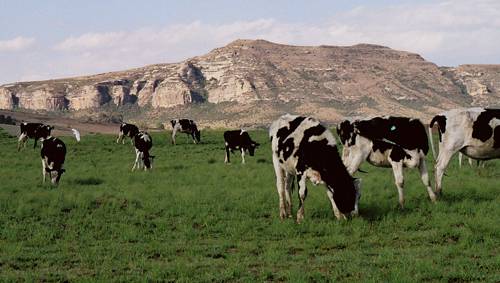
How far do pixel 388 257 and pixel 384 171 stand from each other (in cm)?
1400

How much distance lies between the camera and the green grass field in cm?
900

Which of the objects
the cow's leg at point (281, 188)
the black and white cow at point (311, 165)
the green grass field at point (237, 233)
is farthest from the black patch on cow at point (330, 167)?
the cow's leg at point (281, 188)

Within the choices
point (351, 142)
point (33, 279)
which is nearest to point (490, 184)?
point (351, 142)

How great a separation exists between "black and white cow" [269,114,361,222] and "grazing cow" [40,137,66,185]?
35.8ft

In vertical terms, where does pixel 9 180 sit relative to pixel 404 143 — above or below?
below

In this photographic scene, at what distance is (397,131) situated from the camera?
1497 centimetres

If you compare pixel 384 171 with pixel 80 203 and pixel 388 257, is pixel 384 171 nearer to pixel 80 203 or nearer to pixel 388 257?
pixel 80 203

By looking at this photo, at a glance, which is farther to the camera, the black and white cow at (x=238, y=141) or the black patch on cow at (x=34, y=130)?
the black patch on cow at (x=34, y=130)

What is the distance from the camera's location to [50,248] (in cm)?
1137

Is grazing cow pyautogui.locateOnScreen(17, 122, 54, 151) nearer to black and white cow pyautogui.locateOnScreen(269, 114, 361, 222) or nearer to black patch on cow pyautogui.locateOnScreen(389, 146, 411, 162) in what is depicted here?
black and white cow pyautogui.locateOnScreen(269, 114, 361, 222)

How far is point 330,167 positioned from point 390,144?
258 cm

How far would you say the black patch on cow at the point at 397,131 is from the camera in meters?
14.8

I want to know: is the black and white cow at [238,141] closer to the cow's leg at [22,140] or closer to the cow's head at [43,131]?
the cow's head at [43,131]

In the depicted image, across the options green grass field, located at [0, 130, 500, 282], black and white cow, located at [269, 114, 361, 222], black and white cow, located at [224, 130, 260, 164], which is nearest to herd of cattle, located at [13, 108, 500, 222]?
black and white cow, located at [269, 114, 361, 222]
